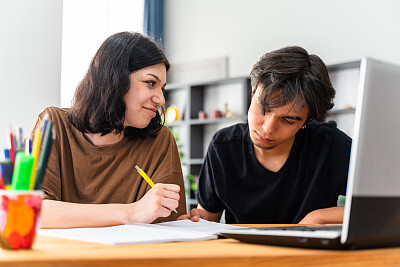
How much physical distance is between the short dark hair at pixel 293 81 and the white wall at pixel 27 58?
Answer: 3.31 ft

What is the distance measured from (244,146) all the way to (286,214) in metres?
0.30

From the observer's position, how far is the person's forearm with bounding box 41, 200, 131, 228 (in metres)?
1.14

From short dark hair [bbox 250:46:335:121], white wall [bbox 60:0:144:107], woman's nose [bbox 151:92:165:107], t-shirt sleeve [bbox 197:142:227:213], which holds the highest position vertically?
white wall [bbox 60:0:144:107]

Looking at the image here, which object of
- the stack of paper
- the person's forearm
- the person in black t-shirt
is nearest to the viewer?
the stack of paper

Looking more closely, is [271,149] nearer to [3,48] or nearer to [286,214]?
[286,214]

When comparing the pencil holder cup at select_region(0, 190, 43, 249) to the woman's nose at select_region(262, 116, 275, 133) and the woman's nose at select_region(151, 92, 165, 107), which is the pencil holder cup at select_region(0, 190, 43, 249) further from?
the woman's nose at select_region(262, 116, 275, 133)

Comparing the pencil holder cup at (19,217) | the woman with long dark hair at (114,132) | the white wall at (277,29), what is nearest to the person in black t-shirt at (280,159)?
the woman with long dark hair at (114,132)

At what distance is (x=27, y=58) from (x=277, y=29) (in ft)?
10.3

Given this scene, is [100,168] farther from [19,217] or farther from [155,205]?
[19,217]

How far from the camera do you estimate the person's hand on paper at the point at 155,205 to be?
1185 millimetres

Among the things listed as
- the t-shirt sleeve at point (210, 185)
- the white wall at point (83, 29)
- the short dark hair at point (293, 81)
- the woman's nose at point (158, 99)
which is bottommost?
the t-shirt sleeve at point (210, 185)

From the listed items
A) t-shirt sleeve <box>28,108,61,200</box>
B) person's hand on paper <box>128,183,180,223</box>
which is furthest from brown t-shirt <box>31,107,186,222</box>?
person's hand on paper <box>128,183,180,223</box>

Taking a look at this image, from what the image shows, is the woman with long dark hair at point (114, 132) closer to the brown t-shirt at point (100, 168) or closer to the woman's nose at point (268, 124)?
the brown t-shirt at point (100, 168)

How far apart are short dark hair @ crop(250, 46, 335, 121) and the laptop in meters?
0.88
